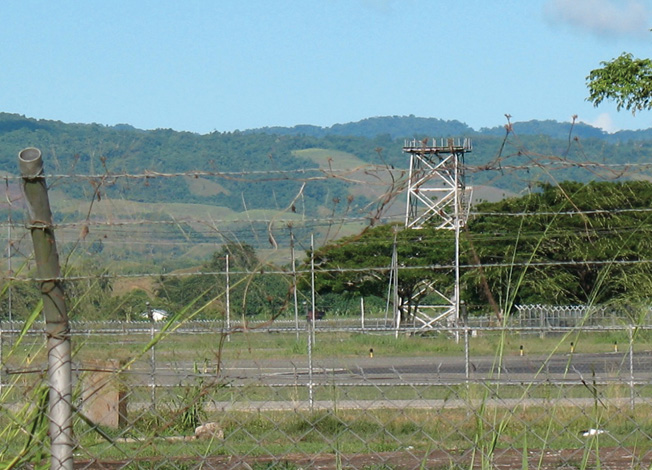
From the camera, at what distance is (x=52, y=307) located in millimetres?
3139

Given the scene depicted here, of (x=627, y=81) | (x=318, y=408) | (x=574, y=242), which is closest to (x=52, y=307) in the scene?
(x=574, y=242)

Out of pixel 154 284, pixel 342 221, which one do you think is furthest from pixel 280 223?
pixel 154 284

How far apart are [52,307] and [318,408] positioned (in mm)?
7402

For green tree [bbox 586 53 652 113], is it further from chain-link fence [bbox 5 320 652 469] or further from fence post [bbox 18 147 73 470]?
fence post [bbox 18 147 73 470]

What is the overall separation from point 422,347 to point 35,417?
50.8ft

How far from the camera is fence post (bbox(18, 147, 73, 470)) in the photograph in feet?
10.2

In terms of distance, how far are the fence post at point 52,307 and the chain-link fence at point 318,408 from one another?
0.09 meters

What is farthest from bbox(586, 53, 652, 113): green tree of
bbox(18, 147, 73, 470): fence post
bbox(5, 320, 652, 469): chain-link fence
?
bbox(18, 147, 73, 470): fence post

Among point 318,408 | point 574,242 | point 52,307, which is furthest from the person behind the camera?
point 318,408

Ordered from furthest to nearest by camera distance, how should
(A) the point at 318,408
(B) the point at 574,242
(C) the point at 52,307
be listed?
1. (A) the point at 318,408
2. (B) the point at 574,242
3. (C) the point at 52,307

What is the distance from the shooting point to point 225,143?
18.5 meters

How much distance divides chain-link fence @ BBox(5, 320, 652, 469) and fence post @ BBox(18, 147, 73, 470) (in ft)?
0.31

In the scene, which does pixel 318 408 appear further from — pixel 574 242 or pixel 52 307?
pixel 52 307

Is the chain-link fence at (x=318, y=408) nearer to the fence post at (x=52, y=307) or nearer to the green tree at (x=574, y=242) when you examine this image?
the fence post at (x=52, y=307)
